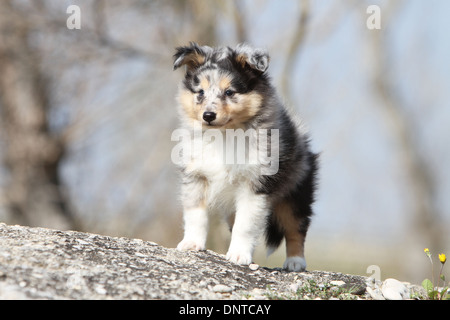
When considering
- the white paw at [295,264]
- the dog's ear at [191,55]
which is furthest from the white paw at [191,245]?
the dog's ear at [191,55]

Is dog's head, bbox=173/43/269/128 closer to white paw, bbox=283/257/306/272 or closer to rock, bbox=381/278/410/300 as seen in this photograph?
white paw, bbox=283/257/306/272

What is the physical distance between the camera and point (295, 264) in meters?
5.43

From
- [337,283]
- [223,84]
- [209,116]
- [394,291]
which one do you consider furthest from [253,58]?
[394,291]

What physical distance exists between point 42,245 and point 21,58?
9803mm

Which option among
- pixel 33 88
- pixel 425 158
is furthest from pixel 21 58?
pixel 425 158

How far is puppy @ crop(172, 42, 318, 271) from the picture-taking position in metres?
5.00

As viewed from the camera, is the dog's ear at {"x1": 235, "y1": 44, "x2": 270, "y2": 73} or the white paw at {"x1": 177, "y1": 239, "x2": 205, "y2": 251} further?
the dog's ear at {"x1": 235, "y1": 44, "x2": 270, "y2": 73}

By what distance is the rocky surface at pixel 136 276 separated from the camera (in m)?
3.63

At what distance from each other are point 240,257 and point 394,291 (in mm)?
1176

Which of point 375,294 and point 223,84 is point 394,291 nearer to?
point 375,294

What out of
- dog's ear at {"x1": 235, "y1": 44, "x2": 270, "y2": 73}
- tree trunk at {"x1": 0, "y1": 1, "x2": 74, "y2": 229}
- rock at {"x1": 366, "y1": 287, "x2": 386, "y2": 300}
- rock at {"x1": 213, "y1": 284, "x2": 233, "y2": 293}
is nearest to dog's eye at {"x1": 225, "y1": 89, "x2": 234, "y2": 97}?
dog's ear at {"x1": 235, "y1": 44, "x2": 270, "y2": 73}

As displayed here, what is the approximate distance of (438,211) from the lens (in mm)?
13570

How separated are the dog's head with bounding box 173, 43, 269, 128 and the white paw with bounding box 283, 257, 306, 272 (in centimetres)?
127
